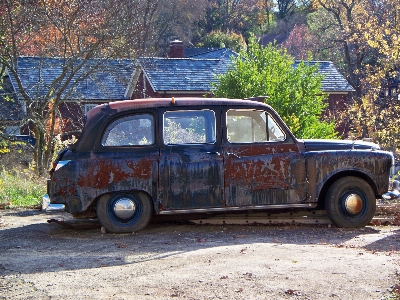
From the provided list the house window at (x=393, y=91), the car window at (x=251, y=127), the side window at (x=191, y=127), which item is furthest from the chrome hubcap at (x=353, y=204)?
the house window at (x=393, y=91)

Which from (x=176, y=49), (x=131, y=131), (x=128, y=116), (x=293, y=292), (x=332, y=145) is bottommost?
(x=293, y=292)

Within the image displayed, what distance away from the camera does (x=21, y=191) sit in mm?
14219

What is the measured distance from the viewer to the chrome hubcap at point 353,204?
9.84 metres

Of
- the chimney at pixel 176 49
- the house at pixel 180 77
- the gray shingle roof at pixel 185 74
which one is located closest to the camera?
the house at pixel 180 77

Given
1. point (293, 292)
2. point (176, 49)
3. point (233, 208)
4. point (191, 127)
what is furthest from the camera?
point (176, 49)

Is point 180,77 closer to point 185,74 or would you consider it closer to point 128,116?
point 185,74

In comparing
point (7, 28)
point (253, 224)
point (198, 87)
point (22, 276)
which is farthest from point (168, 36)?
point (22, 276)

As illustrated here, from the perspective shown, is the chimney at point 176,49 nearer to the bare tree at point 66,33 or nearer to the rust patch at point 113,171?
the bare tree at point 66,33

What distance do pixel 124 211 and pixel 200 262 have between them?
2555 mm

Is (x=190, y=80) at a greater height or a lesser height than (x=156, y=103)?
greater

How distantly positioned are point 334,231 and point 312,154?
3.84ft

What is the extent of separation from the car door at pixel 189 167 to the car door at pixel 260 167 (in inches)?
5.9

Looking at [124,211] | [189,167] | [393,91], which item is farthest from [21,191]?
[393,91]

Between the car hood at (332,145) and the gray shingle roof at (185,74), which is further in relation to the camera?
the gray shingle roof at (185,74)
